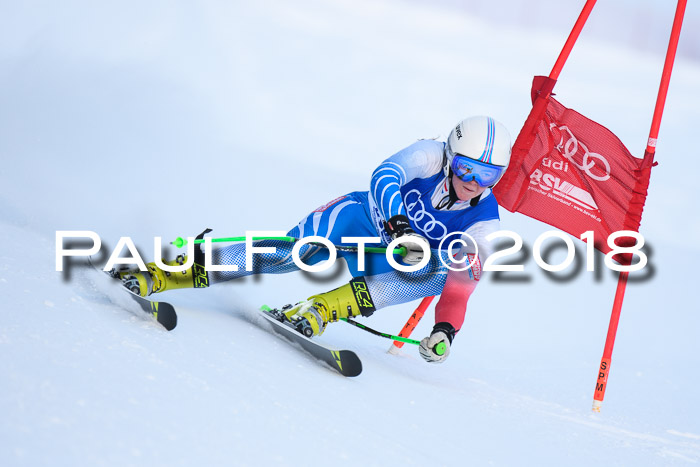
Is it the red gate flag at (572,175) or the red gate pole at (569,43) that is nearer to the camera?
the red gate flag at (572,175)

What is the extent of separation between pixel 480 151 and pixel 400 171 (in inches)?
13.7

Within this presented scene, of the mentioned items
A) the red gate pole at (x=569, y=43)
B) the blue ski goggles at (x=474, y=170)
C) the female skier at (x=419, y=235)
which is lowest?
the female skier at (x=419, y=235)

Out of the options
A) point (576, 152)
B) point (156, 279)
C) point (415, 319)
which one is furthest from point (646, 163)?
point (156, 279)

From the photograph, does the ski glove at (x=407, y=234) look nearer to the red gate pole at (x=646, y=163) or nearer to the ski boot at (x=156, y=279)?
the ski boot at (x=156, y=279)

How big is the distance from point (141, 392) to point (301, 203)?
5804mm

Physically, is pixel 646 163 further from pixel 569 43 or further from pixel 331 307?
pixel 331 307

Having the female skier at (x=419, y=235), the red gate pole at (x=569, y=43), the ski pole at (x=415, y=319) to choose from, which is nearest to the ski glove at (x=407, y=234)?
the female skier at (x=419, y=235)

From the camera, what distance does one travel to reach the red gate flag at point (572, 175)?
4074mm

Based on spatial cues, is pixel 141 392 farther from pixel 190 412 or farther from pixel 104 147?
pixel 104 147

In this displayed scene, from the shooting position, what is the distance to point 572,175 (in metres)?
4.23

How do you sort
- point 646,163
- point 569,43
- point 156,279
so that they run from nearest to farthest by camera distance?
point 156,279
point 646,163
point 569,43

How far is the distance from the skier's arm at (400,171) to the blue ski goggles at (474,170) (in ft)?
0.43

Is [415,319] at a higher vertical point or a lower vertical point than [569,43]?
lower

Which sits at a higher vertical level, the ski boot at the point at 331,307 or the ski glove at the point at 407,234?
the ski glove at the point at 407,234
